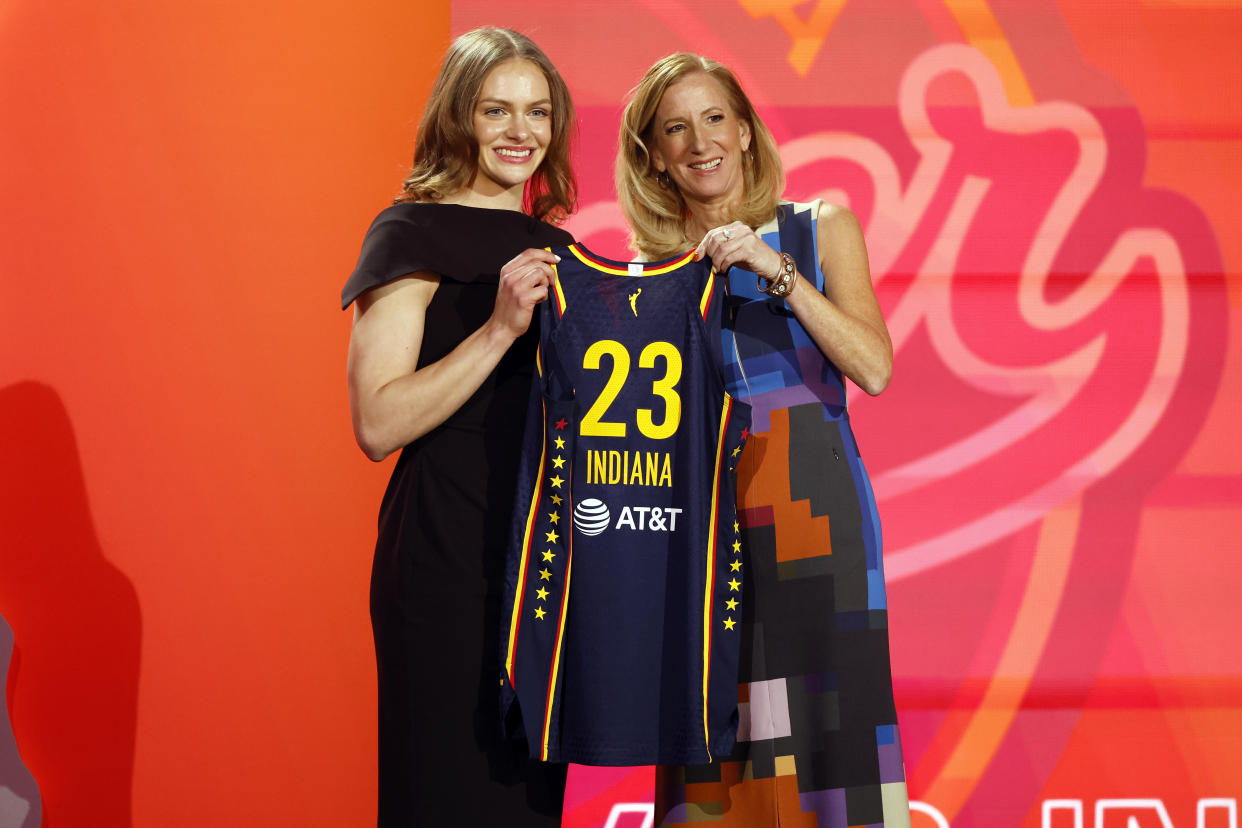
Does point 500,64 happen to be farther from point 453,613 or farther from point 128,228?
point 128,228

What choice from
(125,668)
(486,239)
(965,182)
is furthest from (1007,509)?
(125,668)

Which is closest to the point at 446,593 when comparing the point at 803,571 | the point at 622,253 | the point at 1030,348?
the point at 803,571

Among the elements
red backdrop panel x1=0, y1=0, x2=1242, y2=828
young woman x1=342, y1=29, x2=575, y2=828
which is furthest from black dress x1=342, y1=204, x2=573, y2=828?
red backdrop panel x1=0, y1=0, x2=1242, y2=828

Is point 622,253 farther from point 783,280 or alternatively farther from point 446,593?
point 446,593

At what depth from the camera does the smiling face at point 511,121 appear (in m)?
1.68

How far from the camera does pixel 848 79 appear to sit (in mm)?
3135

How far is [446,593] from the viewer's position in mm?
1558

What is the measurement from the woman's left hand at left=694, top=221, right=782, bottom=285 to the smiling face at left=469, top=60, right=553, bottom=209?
0.37m

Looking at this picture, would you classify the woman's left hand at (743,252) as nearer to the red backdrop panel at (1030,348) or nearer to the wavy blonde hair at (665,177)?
the wavy blonde hair at (665,177)

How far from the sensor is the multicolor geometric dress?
1775 millimetres

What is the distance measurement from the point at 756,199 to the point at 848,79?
1.39m

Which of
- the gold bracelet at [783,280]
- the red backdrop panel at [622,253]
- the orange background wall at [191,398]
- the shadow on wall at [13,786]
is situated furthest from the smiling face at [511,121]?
the shadow on wall at [13,786]

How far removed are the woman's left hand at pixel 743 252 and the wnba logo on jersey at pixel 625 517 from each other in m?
0.45

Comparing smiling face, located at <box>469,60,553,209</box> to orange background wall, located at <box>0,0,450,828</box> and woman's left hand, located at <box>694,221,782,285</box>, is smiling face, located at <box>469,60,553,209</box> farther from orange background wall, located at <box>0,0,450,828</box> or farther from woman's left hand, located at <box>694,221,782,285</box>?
orange background wall, located at <box>0,0,450,828</box>
